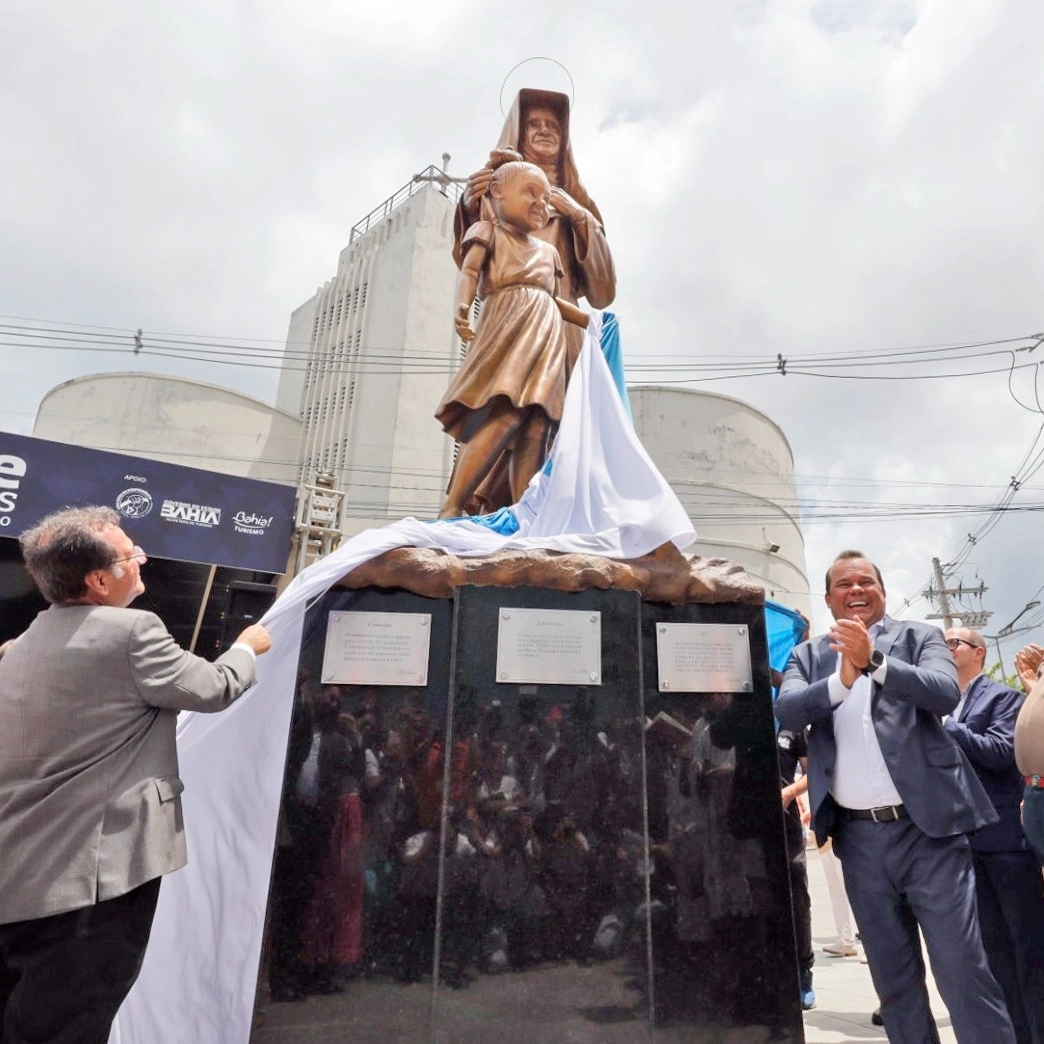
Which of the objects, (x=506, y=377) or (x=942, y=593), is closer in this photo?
(x=506, y=377)

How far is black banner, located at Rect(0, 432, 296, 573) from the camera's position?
396 inches

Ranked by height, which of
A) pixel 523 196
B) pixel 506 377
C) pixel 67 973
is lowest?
pixel 67 973

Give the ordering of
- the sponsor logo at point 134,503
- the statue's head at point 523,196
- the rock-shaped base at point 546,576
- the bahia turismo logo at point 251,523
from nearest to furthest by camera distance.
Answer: the rock-shaped base at point 546,576 < the statue's head at point 523,196 < the sponsor logo at point 134,503 < the bahia turismo logo at point 251,523

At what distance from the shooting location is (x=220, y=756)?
2770 mm

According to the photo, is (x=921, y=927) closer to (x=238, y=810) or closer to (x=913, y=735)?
(x=913, y=735)

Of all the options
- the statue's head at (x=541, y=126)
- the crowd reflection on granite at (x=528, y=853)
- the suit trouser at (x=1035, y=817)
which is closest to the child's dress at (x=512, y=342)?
the statue's head at (x=541, y=126)

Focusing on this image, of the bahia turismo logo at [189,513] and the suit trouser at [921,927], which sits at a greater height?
the bahia turismo logo at [189,513]

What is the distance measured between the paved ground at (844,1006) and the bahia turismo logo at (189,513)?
30.1 ft

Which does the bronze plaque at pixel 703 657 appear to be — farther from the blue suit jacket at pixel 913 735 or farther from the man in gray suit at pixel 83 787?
the man in gray suit at pixel 83 787

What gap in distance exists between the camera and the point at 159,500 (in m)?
11.0

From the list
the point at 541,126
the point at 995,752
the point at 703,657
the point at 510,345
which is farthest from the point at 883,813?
the point at 541,126

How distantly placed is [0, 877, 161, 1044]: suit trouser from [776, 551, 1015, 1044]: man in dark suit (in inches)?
82.7

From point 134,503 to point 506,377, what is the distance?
Answer: 8297mm

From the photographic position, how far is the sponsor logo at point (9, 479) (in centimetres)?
996
